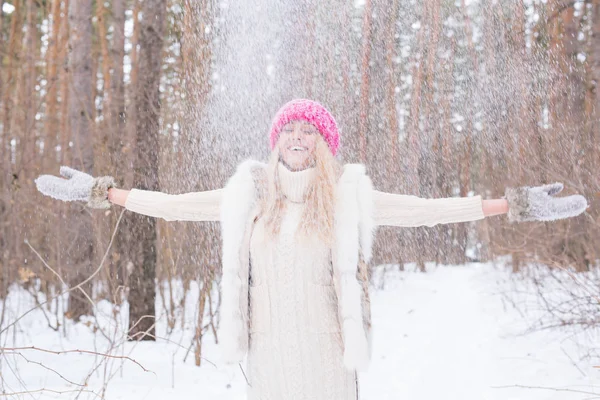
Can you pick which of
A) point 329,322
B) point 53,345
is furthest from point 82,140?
point 329,322

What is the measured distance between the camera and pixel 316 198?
77.9 inches

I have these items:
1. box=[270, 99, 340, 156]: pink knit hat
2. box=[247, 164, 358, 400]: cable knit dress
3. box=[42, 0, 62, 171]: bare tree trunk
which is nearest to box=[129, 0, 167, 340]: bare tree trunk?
box=[270, 99, 340, 156]: pink knit hat

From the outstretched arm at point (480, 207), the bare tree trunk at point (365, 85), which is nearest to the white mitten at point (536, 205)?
the outstretched arm at point (480, 207)

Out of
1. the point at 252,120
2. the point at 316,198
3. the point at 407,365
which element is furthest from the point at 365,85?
the point at 316,198

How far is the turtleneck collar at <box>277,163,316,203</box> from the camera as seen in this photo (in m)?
2.00

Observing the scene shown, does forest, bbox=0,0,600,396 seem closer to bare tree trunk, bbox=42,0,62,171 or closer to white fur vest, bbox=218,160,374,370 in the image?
bare tree trunk, bbox=42,0,62,171

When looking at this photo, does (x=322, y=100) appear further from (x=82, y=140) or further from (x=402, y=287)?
(x=82, y=140)

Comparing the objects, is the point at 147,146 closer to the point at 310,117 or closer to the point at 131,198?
the point at 131,198

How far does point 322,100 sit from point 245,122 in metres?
3.06

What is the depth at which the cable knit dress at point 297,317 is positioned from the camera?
194 cm

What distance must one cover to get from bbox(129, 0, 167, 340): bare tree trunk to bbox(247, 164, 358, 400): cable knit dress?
3.71m

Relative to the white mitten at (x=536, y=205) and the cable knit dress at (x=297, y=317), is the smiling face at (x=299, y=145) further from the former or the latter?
the white mitten at (x=536, y=205)

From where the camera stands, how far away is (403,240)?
583 inches

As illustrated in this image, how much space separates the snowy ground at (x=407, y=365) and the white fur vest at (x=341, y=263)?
1.04m
